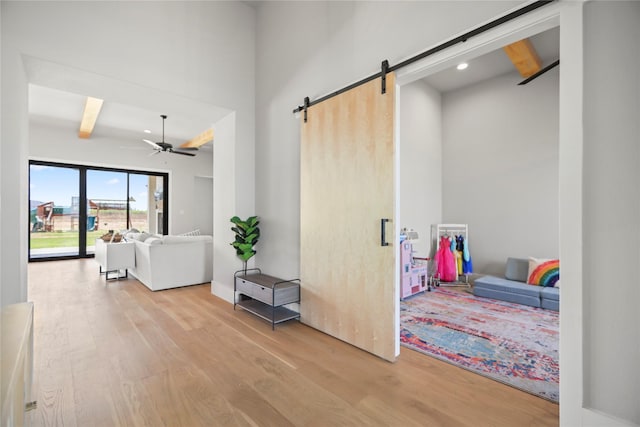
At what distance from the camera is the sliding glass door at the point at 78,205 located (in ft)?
23.5

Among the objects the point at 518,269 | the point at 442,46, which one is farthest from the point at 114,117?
the point at 518,269

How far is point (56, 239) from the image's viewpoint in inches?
289

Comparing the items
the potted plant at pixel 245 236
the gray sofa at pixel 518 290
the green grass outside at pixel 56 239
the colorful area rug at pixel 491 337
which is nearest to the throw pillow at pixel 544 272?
the gray sofa at pixel 518 290

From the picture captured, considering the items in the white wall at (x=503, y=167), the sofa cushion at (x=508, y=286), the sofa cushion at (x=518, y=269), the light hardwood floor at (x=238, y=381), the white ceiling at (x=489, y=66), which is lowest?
the light hardwood floor at (x=238, y=381)

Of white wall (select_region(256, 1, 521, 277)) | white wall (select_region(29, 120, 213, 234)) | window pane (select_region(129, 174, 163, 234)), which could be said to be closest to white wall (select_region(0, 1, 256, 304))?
white wall (select_region(256, 1, 521, 277))

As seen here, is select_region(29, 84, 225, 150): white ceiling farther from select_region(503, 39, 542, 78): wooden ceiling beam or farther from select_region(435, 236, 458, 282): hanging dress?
select_region(435, 236, 458, 282): hanging dress

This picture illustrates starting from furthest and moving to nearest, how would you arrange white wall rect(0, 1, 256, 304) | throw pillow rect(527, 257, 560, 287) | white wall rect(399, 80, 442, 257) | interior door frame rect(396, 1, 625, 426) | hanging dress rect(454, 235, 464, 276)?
hanging dress rect(454, 235, 464, 276) → white wall rect(399, 80, 442, 257) → throw pillow rect(527, 257, 560, 287) → white wall rect(0, 1, 256, 304) → interior door frame rect(396, 1, 625, 426)

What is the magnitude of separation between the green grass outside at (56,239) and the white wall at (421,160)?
8.25 metres

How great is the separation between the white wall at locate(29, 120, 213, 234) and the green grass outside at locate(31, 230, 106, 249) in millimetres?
1865

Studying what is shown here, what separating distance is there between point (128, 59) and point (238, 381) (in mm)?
3339

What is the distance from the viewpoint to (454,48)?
199 centimetres

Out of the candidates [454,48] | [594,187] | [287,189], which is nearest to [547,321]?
[594,187]

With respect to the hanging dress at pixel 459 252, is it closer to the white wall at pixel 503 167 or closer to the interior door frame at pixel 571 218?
the white wall at pixel 503 167

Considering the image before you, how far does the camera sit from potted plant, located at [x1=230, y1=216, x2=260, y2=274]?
11.8ft
